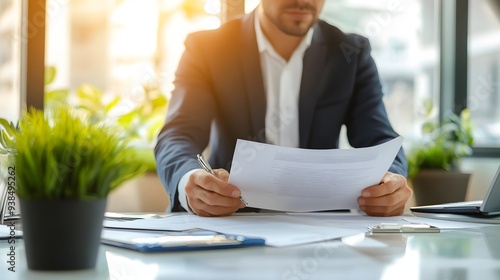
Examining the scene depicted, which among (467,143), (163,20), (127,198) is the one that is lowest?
(127,198)

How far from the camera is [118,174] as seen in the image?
859mm

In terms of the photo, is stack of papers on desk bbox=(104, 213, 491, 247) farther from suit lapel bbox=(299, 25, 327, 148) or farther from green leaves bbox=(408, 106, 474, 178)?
green leaves bbox=(408, 106, 474, 178)

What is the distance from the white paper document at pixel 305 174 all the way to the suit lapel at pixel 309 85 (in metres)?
0.57

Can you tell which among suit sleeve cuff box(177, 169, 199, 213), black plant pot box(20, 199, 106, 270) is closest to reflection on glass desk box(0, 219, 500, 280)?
black plant pot box(20, 199, 106, 270)

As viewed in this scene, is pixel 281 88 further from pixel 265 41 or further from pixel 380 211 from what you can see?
pixel 380 211

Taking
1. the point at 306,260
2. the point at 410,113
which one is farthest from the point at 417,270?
the point at 410,113

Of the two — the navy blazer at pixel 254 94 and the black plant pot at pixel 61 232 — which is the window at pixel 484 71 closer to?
the navy blazer at pixel 254 94

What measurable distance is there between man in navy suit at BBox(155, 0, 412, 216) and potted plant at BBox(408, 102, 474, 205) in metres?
1.40

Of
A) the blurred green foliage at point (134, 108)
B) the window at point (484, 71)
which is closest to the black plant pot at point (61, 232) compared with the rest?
the blurred green foliage at point (134, 108)

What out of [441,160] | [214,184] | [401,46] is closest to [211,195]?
[214,184]

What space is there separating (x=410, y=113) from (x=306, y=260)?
3253mm

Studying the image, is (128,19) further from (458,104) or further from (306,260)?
(306,260)

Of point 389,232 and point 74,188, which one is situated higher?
point 74,188

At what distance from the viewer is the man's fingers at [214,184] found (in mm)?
1559
